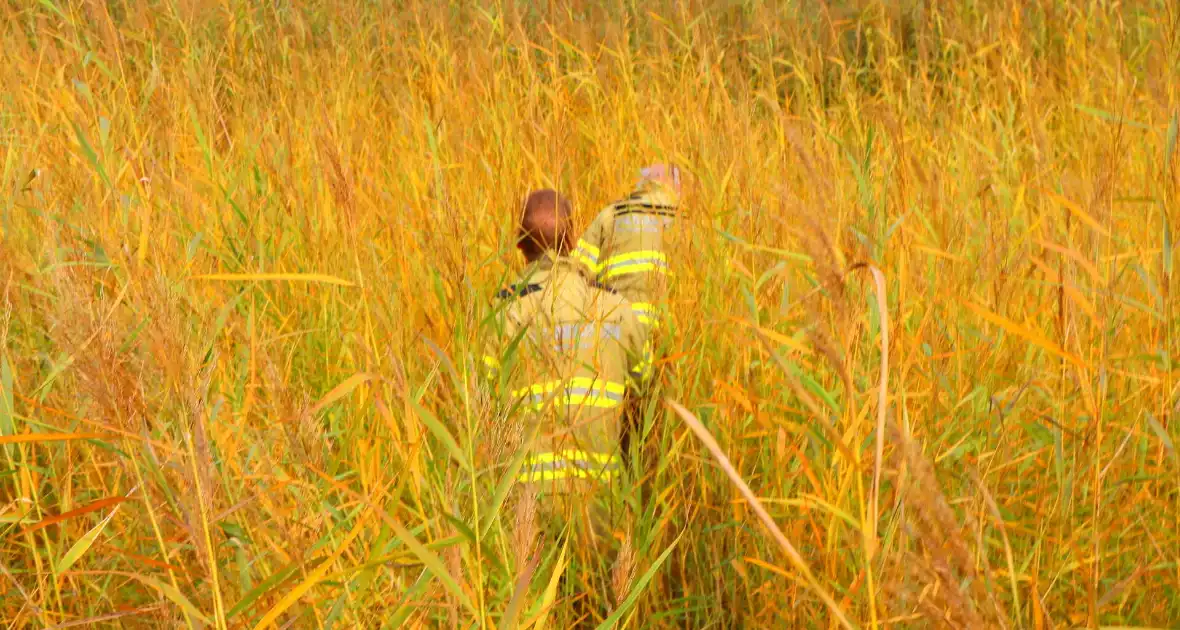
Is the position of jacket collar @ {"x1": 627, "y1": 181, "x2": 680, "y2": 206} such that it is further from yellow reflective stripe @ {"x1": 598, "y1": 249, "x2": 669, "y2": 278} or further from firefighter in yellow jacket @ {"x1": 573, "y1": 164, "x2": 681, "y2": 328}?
yellow reflective stripe @ {"x1": 598, "y1": 249, "x2": 669, "y2": 278}

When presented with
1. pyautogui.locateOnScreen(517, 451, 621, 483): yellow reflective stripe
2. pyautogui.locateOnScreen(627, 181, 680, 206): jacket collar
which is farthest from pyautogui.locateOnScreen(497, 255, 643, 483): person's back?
pyautogui.locateOnScreen(627, 181, 680, 206): jacket collar

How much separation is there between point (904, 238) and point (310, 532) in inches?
48.1

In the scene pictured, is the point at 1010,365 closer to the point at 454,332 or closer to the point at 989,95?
the point at 454,332

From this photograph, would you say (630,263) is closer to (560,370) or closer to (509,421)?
(560,370)

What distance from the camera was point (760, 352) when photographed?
71.7 inches

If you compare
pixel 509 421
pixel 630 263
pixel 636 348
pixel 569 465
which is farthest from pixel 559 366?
pixel 630 263

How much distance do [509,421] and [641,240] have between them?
1.31 m

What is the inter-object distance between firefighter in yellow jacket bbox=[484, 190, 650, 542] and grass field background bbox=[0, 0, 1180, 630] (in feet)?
0.21

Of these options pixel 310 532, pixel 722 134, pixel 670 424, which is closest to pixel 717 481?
pixel 670 424

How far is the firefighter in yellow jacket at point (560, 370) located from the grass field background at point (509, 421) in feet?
0.21

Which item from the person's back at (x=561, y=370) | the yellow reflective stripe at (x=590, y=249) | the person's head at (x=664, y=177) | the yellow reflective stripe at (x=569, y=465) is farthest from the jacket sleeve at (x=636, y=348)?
the yellow reflective stripe at (x=590, y=249)

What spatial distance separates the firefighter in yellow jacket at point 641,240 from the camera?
1.88 metres

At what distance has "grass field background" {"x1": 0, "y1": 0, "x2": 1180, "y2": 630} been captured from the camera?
1.04 m

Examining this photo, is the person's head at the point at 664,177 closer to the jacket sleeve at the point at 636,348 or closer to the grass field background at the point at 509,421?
the grass field background at the point at 509,421
